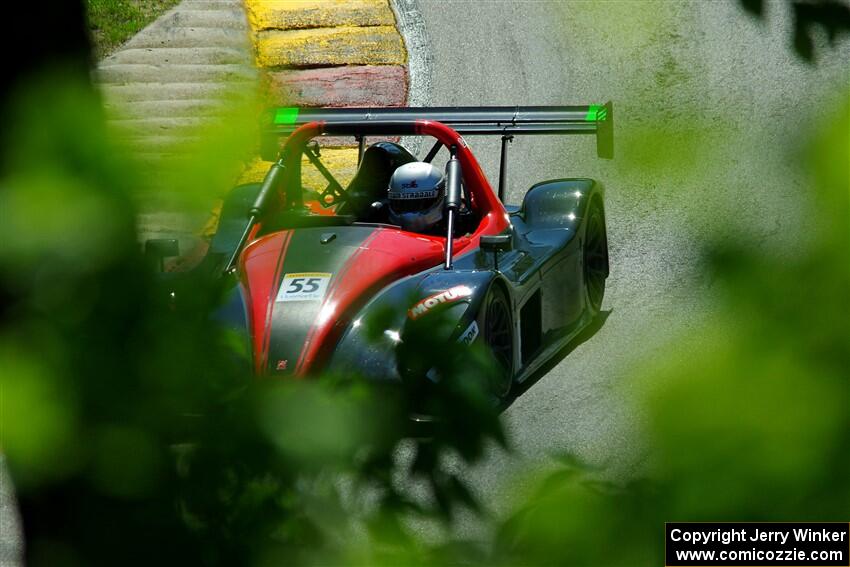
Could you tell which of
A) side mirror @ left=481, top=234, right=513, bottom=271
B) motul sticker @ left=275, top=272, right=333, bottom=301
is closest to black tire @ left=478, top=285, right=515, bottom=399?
side mirror @ left=481, top=234, right=513, bottom=271

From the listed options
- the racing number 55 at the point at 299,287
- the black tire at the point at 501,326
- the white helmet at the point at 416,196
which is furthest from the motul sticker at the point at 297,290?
the white helmet at the point at 416,196

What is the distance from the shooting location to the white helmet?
683 cm

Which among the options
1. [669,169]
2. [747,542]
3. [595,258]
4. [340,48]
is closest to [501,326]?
[595,258]

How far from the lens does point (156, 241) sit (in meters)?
1.24

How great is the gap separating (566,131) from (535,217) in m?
0.56

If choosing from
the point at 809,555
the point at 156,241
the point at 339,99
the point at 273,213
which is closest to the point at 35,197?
the point at 156,241

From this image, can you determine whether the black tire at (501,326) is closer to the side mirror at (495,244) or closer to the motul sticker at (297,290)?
the side mirror at (495,244)

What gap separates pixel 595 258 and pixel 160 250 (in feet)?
22.5

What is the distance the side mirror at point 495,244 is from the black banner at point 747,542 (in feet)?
16.5

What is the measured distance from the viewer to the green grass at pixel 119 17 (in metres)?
12.2

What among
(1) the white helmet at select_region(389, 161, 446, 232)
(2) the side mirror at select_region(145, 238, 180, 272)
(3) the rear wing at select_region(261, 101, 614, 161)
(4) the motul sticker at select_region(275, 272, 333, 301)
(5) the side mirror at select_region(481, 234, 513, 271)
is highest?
(2) the side mirror at select_region(145, 238, 180, 272)

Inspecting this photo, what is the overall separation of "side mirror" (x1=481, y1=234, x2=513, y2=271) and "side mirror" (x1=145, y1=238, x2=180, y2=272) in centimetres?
516

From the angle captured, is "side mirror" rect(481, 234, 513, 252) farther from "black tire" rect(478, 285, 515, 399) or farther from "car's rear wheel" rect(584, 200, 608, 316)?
"car's rear wheel" rect(584, 200, 608, 316)

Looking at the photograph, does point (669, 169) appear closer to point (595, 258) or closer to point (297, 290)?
point (297, 290)
